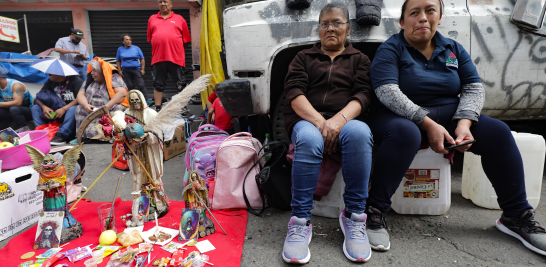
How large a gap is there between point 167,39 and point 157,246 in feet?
13.5

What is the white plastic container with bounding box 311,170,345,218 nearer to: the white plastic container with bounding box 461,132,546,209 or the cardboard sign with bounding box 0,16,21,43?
the white plastic container with bounding box 461,132,546,209

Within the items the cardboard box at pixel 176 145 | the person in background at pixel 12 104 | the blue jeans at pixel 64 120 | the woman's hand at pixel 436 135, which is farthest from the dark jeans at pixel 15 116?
the woman's hand at pixel 436 135

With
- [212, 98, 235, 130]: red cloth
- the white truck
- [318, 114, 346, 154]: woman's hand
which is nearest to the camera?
[318, 114, 346, 154]: woman's hand

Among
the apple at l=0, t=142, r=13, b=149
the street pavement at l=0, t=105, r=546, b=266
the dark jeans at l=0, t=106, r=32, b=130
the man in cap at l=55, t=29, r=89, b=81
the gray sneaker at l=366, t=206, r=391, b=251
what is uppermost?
the man in cap at l=55, t=29, r=89, b=81

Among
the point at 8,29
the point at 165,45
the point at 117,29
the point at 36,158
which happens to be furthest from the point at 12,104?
the point at 8,29

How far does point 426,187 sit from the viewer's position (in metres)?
2.07

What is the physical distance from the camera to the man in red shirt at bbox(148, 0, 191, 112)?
493cm

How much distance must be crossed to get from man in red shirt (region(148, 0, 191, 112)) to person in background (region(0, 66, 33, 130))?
7.48ft

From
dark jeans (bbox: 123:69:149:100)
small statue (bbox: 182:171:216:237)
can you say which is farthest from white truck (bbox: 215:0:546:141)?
dark jeans (bbox: 123:69:149:100)

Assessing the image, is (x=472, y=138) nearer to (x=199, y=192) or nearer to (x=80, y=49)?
(x=199, y=192)

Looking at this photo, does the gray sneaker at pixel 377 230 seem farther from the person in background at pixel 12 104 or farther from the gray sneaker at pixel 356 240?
the person in background at pixel 12 104

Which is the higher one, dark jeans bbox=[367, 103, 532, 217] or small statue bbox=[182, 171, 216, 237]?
dark jeans bbox=[367, 103, 532, 217]

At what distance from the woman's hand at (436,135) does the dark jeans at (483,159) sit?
70mm

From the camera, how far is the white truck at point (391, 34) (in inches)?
86.7
